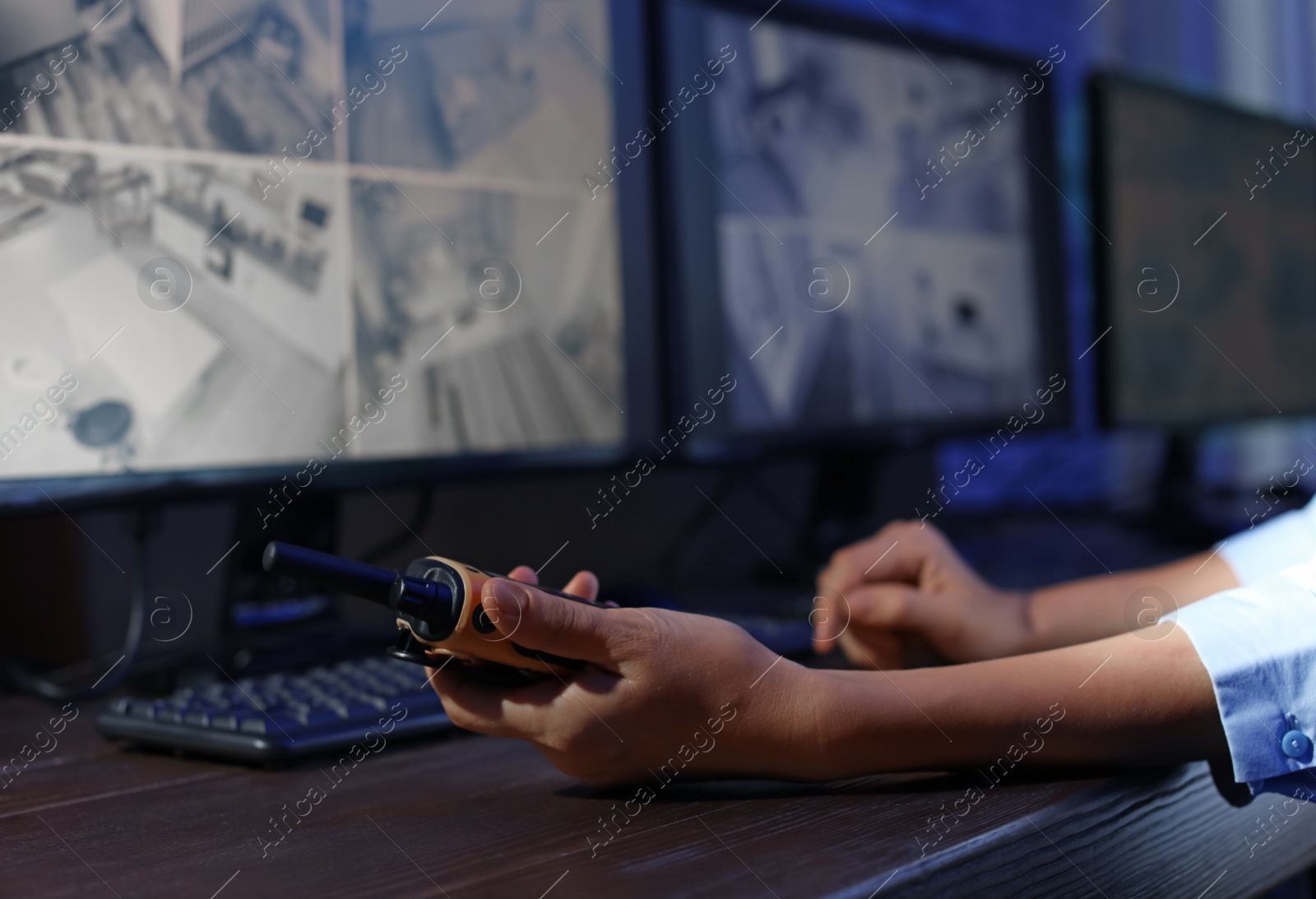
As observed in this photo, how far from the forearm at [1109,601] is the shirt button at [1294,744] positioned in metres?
0.23

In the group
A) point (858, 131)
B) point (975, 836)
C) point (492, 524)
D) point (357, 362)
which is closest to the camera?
point (975, 836)

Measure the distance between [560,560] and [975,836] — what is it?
2.27 ft

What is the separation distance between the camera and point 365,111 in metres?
0.74

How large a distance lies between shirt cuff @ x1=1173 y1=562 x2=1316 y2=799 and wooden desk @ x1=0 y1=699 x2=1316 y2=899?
29mm

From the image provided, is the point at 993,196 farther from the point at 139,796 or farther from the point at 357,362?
the point at 139,796

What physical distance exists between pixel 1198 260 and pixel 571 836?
1.45 meters

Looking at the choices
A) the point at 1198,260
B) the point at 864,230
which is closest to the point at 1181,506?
the point at 1198,260

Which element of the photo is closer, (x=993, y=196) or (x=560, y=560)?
(x=560, y=560)

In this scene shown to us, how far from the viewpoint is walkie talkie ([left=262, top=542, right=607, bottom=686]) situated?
0.39m

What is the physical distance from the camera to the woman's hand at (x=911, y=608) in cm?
67

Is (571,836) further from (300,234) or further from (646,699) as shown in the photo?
(300,234)

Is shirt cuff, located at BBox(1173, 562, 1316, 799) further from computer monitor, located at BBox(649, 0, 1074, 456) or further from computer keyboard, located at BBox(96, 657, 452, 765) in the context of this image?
computer monitor, located at BBox(649, 0, 1074, 456)

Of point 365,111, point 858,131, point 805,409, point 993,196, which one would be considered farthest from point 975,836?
point 993,196

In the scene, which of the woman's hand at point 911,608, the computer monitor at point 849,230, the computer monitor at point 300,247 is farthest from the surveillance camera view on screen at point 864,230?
the woman's hand at point 911,608
